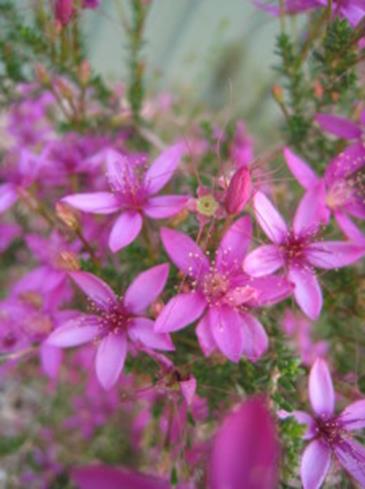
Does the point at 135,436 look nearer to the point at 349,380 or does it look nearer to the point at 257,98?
the point at 349,380

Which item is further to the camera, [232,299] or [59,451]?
[59,451]

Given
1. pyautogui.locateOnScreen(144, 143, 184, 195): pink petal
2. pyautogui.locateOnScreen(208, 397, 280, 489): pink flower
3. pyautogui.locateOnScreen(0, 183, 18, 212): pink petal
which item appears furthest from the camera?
pyautogui.locateOnScreen(0, 183, 18, 212): pink petal

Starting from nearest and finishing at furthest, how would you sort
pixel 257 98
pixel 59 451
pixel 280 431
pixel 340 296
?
1. pixel 280 431
2. pixel 340 296
3. pixel 59 451
4. pixel 257 98

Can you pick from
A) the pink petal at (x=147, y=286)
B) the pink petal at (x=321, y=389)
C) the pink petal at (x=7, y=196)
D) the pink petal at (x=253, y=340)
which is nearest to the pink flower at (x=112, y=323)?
the pink petal at (x=147, y=286)

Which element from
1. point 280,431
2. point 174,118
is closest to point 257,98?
point 174,118

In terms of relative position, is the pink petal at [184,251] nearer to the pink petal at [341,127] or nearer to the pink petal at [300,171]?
the pink petal at [300,171]

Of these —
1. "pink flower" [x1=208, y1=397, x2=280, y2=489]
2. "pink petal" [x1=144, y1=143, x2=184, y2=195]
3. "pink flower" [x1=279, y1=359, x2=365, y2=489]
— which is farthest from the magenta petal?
"pink petal" [x1=144, y1=143, x2=184, y2=195]

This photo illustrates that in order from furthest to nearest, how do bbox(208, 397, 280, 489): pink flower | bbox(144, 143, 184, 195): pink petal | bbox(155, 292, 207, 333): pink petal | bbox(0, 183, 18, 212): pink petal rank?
1. bbox(0, 183, 18, 212): pink petal
2. bbox(144, 143, 184, 195): pink petal
3. bbox(155, 292, 207, 333): pink petal
4. bbox(208, 397, 280, 489): pink flower

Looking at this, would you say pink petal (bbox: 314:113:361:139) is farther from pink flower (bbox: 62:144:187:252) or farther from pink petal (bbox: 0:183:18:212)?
pink petal (bbox: 0:183:18:212)
